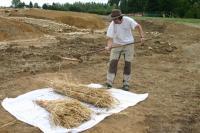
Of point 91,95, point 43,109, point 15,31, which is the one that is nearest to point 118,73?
point 91,95

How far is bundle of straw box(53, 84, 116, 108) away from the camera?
930 cm

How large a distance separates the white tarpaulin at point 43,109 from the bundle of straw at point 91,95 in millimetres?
115

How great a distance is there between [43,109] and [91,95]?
99cm

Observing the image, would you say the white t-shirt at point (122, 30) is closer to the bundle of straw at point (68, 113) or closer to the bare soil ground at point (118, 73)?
the bare soil ground at point (118, 73)

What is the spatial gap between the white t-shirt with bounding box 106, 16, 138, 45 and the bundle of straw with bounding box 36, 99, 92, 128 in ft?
8.21

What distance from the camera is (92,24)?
3241 centimetres

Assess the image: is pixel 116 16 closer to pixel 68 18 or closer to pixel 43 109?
pixel 43 109

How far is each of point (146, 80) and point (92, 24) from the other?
65.6 feet

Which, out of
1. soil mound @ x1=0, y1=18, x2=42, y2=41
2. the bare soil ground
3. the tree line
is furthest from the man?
the tree line

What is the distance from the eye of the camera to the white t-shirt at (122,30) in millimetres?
10695

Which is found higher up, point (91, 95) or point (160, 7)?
point (91, 95)

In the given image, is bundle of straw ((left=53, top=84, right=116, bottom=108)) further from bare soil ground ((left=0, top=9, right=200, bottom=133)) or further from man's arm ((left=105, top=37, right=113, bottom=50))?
man's arm ((left=105, top=37, right=113, bottom=50))

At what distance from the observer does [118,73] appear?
13.7 m

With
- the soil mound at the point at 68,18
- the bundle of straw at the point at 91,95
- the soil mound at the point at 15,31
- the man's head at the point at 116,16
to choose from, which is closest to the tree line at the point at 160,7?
the soil mound at the point at 68,18
